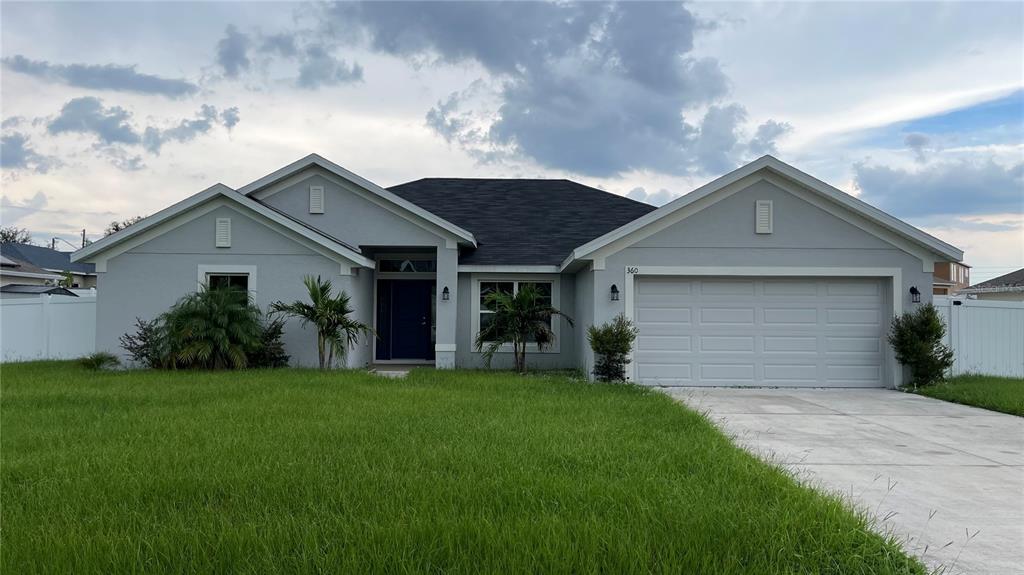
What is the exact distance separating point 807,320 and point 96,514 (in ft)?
41.0

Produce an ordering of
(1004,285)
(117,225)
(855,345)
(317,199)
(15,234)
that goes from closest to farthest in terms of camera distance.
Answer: (855,345) < (317,199) < (1004,285) < (15,234) < (117,225)

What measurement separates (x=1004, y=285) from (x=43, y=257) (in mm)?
46235

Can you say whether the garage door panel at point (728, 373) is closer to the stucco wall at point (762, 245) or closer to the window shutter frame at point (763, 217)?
the stucco wall at point (762, 245)

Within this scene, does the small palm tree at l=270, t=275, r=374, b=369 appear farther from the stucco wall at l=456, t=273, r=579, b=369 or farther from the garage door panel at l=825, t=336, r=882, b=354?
the garage door panel at l=825, t=336, r=882, b=354

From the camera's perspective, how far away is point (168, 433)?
697cm

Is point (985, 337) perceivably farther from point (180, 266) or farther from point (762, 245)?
point (180, 266)

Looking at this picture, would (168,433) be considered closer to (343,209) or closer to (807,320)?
(343,209)

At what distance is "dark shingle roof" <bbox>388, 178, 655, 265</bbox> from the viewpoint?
54.1ft

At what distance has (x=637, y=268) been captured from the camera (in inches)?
515

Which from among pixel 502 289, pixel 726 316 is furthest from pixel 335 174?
pixel 726 316

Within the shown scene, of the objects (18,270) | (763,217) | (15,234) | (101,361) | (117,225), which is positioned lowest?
(101,361)

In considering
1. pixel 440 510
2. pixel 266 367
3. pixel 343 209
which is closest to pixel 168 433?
pixel 440 510

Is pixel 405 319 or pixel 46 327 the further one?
pixel 405 319

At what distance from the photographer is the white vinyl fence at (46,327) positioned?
16281mm
